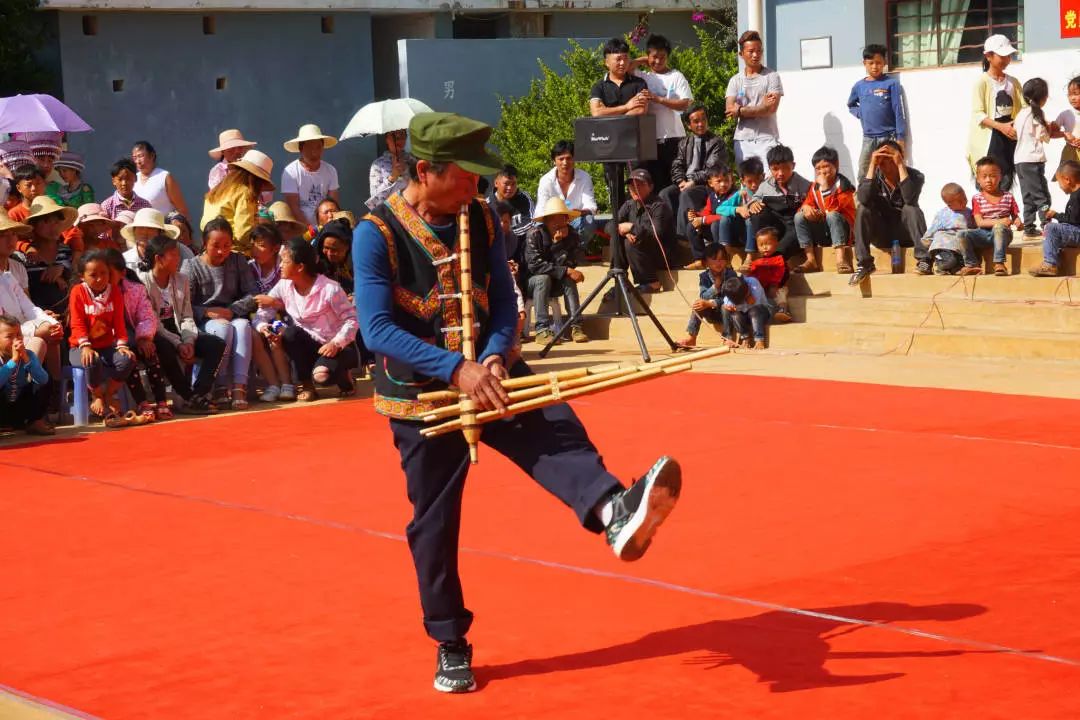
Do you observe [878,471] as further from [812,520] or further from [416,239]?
[416,239]

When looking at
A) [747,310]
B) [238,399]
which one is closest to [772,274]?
[747,310]

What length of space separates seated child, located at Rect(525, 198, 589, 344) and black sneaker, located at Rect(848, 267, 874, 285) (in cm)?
250

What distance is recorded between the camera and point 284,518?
7742 millimetres

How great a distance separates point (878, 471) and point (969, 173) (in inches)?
337

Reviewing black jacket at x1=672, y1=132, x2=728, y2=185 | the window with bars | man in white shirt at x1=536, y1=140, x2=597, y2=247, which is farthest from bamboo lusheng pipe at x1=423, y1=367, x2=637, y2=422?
the window with bars

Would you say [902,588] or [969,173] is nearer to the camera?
[902,588]

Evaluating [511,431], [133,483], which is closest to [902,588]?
[511,431]

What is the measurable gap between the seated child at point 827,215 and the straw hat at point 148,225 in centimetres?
554

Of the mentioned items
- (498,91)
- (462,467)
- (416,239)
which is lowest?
(462,467)

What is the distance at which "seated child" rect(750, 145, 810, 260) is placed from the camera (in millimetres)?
14391

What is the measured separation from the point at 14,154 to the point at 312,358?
12.0ft

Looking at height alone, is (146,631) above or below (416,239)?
below

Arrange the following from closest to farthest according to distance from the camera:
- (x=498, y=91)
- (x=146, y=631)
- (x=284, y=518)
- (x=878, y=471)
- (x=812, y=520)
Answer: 1. (x=146, y=631)
2. (x=812, y=520)
3. (x=284, y=518)
4. (x=878, y=471)
5. (x=498, y=91)

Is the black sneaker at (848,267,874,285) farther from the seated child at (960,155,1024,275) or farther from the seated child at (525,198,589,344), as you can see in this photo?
the seated child at (525,198,589,344)
